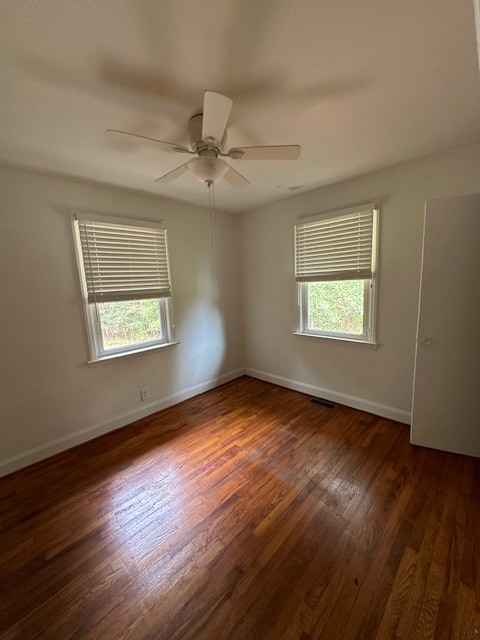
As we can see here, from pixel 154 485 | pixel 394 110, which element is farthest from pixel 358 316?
pixel 154 485

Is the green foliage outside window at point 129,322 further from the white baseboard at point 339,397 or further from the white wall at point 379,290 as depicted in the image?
the white baseboard at point 339,397

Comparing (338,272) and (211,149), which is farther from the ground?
(211,149)

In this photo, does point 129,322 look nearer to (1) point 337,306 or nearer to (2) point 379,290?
(1) point 337,306

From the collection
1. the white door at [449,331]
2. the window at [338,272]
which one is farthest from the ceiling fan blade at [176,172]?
the white door at [449,331]

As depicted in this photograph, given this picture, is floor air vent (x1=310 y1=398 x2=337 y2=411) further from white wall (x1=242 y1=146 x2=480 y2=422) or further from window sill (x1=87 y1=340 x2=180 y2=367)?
window sill (x1=87 y1=340 x2=180 y2=367)

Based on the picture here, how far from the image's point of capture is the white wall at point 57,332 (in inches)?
80.8

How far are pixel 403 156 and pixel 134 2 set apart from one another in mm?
2126

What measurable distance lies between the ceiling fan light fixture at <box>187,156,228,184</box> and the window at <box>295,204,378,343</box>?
1.64 metres

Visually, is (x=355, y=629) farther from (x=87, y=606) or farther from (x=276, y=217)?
(x=276, y=217)

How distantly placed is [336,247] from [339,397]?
1697 mm

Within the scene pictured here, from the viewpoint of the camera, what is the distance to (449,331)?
199 centimetres

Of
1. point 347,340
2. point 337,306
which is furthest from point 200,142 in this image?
point 347,340

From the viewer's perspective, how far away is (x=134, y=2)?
90 cm

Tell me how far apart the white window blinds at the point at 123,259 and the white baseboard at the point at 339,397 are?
1852 mm
